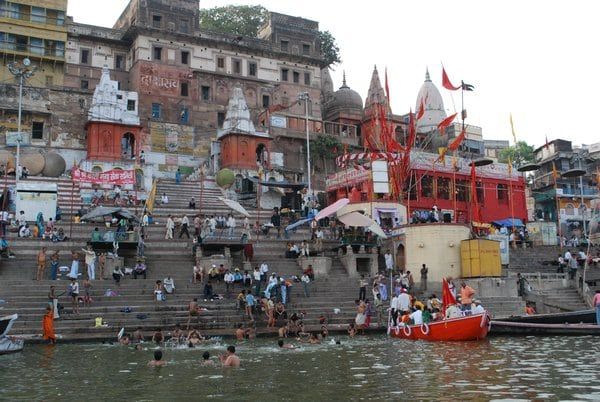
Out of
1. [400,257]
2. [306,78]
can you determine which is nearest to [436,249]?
[400,257]

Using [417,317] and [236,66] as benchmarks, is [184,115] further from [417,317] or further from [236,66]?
[417,317]

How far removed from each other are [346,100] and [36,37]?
25727 millimetres

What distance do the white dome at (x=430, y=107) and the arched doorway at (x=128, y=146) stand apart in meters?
28.3

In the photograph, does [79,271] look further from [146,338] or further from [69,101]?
[69,101]

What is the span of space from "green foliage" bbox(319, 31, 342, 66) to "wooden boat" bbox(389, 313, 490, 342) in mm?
48398

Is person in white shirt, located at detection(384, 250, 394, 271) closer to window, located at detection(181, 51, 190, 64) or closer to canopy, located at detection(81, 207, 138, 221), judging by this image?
canopy, located at detection(81, 207, 138, 221)

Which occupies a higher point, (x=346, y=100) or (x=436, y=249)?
(x=346, y=100)

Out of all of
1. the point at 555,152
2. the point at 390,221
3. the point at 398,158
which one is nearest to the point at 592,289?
the point at 390,221

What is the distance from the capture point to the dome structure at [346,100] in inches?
2324

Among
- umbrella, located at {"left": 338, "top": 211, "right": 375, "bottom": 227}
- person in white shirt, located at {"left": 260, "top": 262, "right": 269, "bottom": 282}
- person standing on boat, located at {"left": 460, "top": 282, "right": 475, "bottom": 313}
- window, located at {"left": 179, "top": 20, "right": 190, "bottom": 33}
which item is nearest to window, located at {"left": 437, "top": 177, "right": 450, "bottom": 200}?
umbrella, located at {"left": 338, "top": 211, "right": 375, "bottom": 227}

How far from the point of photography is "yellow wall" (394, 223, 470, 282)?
27.5m

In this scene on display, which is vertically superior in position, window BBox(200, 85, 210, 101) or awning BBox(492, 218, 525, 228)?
window BBox(200, 85, 210, 101)

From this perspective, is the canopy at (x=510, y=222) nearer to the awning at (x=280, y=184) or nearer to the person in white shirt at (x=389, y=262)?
the awning at (x=280, y=184)

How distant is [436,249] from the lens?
27531 mm
